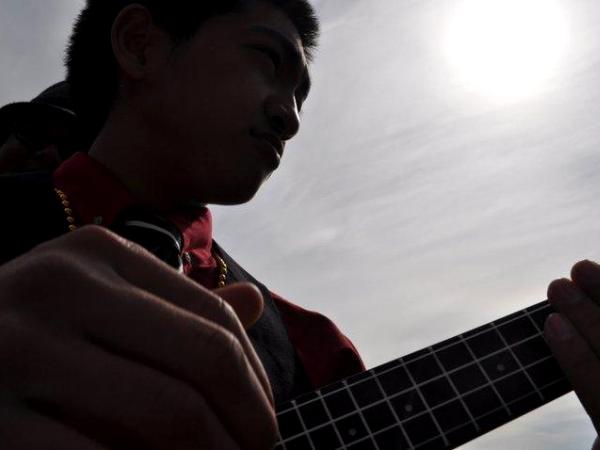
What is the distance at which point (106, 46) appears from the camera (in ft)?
7.50

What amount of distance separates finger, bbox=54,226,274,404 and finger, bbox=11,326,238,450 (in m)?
0.11

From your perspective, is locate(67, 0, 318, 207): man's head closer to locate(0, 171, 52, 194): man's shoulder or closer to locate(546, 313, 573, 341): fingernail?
locate(0, 171, 52, 194): man's shoulder

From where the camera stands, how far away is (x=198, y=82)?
186 centimetres

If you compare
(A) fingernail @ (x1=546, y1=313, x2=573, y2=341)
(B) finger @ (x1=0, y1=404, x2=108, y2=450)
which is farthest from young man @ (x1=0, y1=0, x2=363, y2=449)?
(A) fingernail @ (x1=546, y1=313, x2=573, y2=341)

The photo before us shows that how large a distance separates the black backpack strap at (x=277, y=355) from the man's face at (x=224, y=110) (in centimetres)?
57

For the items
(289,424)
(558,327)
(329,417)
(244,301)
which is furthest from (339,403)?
(558,327)

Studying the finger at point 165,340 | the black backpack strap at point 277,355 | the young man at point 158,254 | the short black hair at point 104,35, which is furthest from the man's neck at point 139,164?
the finger at point 165,340

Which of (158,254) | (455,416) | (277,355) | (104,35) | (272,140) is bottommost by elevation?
(277,355)

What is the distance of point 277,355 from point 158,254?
2.87ft

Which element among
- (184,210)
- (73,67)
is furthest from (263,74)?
(73,67)

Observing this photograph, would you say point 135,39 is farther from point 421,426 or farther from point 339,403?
point 421,426

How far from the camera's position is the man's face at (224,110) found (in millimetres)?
1778

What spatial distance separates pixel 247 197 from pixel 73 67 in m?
1.28

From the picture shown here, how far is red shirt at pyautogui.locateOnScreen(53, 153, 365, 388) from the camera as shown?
164 cm
